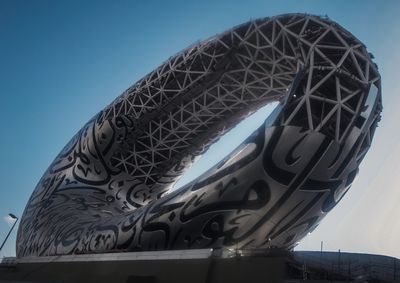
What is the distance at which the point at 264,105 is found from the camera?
1357 inches

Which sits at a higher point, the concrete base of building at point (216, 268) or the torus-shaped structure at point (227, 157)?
the torus-shaped structure at point (227, 157)

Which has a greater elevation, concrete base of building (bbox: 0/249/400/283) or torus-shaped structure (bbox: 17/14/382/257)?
torus-shaped structure (bbox: 17/14/382/257)

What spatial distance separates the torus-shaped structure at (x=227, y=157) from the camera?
62.5 feet

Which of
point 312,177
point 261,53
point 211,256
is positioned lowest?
point 211,256

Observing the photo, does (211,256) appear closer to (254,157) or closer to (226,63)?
(254,157)

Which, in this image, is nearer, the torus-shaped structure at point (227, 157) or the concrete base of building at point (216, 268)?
the concrete base of building at point (216, 268)

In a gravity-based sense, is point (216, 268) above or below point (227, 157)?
below

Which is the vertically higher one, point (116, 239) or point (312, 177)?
point (312, 177)

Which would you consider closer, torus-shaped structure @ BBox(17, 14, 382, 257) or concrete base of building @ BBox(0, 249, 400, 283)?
concrete base of building @ BBox(0, 249, 400, 283)

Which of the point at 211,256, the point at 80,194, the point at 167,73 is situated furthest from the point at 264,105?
the point at 211,256

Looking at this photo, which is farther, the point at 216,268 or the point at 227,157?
the point at 227,157

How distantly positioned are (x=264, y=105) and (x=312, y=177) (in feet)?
53.4

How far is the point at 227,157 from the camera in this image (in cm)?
2030

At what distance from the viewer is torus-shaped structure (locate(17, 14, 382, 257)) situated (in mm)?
A: 19062
